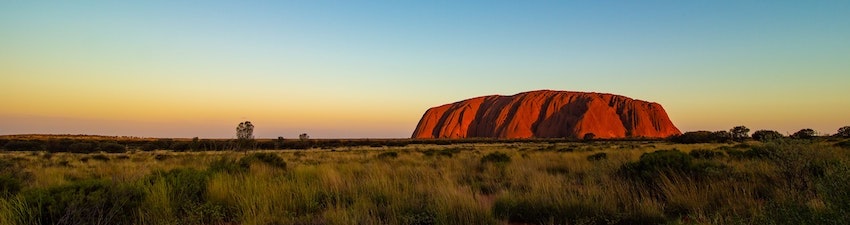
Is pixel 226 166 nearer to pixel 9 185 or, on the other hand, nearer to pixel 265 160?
pixel 9 185

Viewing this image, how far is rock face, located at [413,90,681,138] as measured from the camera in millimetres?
107188

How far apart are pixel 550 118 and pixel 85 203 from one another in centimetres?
11255

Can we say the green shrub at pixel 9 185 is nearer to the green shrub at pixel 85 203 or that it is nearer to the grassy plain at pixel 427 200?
the grassy plain at pixel 427 200

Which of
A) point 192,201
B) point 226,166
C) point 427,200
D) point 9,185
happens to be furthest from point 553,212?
point 9,185

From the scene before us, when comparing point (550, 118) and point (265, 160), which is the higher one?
point (550, 118)

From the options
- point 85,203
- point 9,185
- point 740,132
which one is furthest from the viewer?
point 740,132

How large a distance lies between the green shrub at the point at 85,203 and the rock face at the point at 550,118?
332ft

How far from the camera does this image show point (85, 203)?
5.37m

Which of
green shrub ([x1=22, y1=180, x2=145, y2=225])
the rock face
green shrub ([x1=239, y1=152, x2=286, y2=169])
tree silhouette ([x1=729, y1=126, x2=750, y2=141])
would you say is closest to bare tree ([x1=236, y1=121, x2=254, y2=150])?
green shrub ([x1=239, y1=152, x2=286, y2=169])

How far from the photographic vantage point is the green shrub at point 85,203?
505cm

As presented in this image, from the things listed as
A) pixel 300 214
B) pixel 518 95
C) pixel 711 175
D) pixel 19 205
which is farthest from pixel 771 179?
pixel 518 95

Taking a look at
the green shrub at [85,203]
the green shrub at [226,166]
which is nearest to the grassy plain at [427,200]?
the green shrub at [85,203]

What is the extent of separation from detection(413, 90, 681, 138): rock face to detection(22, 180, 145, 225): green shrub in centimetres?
10109

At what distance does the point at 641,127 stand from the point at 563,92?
22324mm
